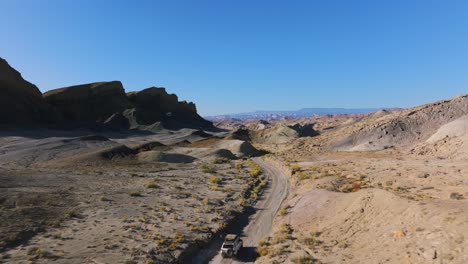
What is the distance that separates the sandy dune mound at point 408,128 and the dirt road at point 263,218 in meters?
25.5

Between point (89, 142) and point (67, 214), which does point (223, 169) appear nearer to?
point (67, 214)

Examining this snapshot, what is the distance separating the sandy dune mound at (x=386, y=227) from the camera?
51.4 feet

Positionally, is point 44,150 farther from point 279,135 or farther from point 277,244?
point 279,135

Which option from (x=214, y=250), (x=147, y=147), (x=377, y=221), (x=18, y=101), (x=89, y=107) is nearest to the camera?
(x=377, y=221)

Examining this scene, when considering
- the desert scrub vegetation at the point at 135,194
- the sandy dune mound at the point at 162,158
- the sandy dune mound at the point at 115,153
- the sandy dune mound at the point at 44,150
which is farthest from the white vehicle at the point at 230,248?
the sandy dune mound at the point at 115,153

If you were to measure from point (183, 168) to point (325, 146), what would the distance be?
33.7 m

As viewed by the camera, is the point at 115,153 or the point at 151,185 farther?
the point at 115,153

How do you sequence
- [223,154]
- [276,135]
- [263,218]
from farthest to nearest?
[276,135] < [223,154] < [263,218]

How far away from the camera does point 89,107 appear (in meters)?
135

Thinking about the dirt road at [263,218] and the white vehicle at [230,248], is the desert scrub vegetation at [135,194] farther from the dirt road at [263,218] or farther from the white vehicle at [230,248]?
the white vehicle at [230,248]

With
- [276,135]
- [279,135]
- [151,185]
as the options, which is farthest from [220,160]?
[276,135]

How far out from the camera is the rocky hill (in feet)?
341

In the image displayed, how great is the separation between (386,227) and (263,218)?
10.9m

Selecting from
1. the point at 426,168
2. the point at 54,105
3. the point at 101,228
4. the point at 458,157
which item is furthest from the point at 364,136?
the point at 54,105
